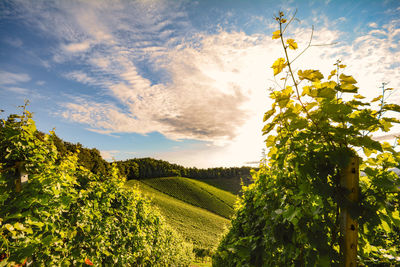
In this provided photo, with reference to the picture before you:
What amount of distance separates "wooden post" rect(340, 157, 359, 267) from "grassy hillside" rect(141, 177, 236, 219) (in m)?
64.4

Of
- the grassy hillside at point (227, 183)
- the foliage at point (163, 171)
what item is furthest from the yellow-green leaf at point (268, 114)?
the grassy hillside at point (227, 183)

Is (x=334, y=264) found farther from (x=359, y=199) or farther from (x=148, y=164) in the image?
(x=148, y=164)

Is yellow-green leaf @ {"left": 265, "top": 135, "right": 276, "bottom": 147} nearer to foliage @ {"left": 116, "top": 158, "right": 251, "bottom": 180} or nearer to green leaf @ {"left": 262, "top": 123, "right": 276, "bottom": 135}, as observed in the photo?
green leaf @ {"left": 262, "top": 123, "right": 276, "bottom": 135}

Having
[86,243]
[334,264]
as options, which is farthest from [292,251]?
[86,243]

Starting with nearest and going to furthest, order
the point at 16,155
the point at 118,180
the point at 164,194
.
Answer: the point at 16,155
the point at 118,180
the point at 164,194

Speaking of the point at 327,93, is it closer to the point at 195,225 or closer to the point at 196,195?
the point at 195,225

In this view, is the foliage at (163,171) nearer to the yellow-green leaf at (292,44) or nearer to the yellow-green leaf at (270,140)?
the yellow-green leaf at (270,140)

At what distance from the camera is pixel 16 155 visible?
9.83 feet

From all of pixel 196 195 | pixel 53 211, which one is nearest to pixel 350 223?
pixel 53 211

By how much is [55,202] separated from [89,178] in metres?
2.18

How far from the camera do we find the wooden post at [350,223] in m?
1.19

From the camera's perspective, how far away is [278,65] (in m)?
1.30

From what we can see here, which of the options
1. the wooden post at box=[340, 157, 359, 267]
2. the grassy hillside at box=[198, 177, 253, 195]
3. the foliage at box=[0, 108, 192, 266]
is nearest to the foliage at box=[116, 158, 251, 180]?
the grassy hillside at box=[198, 177, 253, 195]

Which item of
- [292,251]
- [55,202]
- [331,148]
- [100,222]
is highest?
[331,148]
